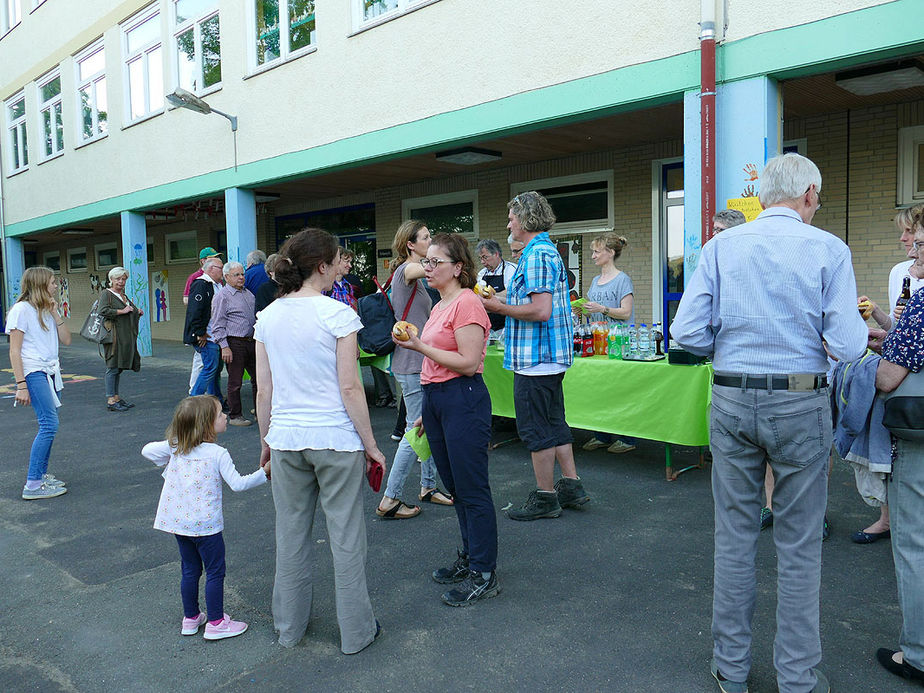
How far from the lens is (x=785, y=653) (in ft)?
8.39

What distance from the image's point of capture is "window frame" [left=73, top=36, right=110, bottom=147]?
16.0 m

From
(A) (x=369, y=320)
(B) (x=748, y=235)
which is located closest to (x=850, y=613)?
(B) (x=748, y=235)

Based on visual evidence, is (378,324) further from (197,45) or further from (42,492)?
(197,45)

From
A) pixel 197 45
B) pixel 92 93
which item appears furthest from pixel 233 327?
pixel 92 93

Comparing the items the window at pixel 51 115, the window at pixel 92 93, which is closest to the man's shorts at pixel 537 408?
the window at pixel 92 93

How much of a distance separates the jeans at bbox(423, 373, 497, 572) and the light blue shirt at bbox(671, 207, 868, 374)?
121 cm

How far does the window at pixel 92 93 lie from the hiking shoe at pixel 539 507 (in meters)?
14.9

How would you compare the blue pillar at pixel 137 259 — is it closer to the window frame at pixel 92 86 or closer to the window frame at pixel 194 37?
the window frame at pixel 92 86

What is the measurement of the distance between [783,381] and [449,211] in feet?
36.8

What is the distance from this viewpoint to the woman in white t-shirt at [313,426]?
2.91 meters

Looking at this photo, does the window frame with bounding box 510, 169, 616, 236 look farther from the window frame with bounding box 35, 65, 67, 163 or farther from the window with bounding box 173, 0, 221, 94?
the window frame with bounding box 35, 65, 67, 163

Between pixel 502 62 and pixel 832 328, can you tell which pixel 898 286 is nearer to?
pixel 832 328

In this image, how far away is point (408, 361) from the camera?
481 centimetres

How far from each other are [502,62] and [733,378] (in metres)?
6.32
